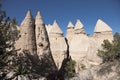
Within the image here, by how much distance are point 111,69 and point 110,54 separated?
6436mm

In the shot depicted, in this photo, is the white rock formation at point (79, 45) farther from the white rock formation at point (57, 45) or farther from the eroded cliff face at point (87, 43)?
the white rock formation at point (57, 45)

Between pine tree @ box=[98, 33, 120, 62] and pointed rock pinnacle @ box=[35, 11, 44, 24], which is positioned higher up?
pointed rock pinnacle @ box=[35, 11, 44, 24]

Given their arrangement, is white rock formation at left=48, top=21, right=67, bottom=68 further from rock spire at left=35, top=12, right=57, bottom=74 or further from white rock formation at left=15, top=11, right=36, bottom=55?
white rock formation at left=15, top=11, right=36, bottom=55

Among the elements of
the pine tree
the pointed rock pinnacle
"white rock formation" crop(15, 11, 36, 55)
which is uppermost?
the pointed rock pinnacle

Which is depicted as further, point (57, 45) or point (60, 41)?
point (60, 41)

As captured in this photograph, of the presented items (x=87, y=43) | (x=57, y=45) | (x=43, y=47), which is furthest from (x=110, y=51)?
(x=43, y=47)

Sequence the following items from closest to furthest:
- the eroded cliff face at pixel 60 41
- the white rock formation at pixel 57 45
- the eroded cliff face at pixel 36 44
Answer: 1. the eroded cliff face at pixel 36 44
2. the eroded cliff face at pixel 60 41
3. the white rock formation at pixel 57 45

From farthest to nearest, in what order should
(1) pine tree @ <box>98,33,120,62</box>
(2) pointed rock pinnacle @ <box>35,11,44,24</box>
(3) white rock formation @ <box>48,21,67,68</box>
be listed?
(3) white rock formation @ <box>48,21,67,68</box> → (1) pine tree @ <box>98,33,120,62</box> → (2) pointed rock pinnacle @ <box>35,11,44,24</box>

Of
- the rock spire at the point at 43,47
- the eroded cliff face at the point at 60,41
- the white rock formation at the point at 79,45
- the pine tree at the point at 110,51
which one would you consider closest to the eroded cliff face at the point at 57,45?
the eroded cliff face at the point at 60,41

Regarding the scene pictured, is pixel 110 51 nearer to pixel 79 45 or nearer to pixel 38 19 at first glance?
pixel 79 45

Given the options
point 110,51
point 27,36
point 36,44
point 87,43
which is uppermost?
point 27,36

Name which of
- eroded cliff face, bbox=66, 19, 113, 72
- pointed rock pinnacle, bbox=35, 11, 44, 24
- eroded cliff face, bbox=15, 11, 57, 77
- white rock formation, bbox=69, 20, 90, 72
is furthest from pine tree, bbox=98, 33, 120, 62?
pointed rock pinnacle, bbox=35, 11, 44, 24

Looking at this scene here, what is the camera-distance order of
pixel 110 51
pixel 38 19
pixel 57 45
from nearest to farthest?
pixel 38 19 < pixel 110 51 < pixel 57 45

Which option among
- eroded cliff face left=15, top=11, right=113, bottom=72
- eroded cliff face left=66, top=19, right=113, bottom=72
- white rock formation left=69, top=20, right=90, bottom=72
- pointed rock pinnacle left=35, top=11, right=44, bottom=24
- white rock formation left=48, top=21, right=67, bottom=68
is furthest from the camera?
white rock formation left=69, top=20, right=90, bottom=72
